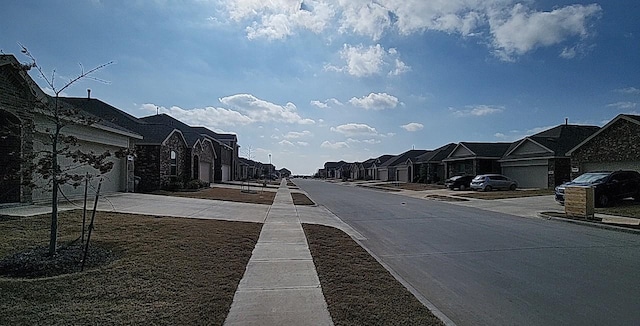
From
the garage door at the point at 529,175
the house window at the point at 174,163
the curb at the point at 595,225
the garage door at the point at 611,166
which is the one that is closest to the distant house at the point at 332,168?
the garage door at the point at 529,175

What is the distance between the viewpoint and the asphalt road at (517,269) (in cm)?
511

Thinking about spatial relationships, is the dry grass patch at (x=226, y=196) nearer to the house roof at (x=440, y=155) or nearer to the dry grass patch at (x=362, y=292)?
the dry grass patch at (x=362, y=292)

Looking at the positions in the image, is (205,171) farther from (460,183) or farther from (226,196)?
(460,183)

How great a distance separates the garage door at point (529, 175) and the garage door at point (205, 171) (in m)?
29.4

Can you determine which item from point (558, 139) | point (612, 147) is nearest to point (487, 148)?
point (558, 139)

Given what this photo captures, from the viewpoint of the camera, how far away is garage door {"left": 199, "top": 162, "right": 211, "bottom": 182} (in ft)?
119

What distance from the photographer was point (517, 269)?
24.0 ft

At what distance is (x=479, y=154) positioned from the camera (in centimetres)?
4125

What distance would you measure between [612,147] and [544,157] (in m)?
9.75

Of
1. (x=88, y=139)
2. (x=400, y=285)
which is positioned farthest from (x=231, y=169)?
(x=400, y=285)

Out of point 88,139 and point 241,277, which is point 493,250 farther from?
point 88,139

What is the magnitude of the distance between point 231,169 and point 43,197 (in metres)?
43.5

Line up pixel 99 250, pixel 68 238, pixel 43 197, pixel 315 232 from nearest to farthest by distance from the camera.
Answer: pixel 99 250 < pixel 68 238 < pixel 315 232 < pixel 43 197

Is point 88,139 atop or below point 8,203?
atop
